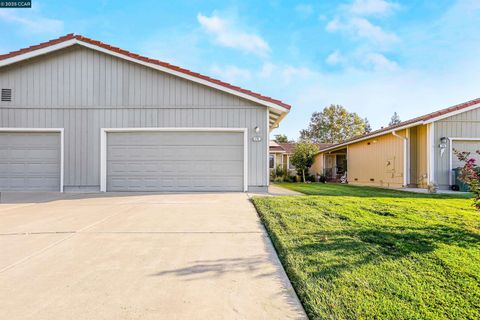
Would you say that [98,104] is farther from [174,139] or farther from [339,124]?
[339,124]

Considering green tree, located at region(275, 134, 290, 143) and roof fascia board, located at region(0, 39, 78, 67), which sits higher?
green tree, located at region(275, 134, 290, 143)

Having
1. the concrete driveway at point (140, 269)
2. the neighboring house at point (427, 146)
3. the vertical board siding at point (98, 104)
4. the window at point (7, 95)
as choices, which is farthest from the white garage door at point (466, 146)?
the window at point (7, 95)

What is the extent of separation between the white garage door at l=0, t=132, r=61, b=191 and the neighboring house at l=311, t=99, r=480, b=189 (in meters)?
13.2

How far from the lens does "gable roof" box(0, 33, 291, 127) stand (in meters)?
8.27

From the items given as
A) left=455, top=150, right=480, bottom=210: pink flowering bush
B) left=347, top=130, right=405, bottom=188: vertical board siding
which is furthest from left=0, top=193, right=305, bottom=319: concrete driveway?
left=347, top=130, right=405, bottom=188: vertical board siding

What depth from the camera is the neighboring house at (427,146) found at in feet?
31.6

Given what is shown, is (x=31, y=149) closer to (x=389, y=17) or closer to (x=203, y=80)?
(x=203, y=80)

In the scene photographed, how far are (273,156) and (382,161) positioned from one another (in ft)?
29.9

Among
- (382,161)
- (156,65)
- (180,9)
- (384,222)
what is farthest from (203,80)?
(382,161)

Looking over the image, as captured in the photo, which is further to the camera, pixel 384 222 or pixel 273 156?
pixel 273 156

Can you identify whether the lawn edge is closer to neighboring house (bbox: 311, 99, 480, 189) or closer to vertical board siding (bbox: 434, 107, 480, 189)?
neighboring house (bbox: 311, 99, 480, 189)

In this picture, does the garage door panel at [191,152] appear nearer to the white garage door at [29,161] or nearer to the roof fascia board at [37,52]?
the white garage door at [29,161]

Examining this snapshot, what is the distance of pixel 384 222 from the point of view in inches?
161

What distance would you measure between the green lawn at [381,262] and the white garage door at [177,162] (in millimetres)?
4055
